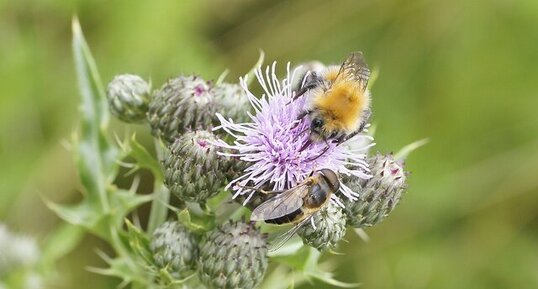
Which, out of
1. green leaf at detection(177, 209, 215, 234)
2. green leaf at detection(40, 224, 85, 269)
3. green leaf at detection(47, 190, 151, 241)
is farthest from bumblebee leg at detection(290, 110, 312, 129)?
green leaf at detection(40, 224, 85, 269)

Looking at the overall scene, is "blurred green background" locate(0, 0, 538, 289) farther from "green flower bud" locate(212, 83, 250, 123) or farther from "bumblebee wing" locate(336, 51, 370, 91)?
"bumblebee wing" locate(336, 51, 370, 91)

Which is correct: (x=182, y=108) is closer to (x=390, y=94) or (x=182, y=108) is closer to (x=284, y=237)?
(x=284, y=237)

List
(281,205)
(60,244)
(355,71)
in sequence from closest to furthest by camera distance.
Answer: (281,205), (355,71), (60,244)

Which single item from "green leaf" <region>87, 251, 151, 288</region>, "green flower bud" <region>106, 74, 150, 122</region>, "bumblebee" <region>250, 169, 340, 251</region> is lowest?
"bumblebee" <region>250, 169, 340, 251</region>

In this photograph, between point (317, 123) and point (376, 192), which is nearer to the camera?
point (317, 123)

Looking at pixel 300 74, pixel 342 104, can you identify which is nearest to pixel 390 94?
pixel 300 74

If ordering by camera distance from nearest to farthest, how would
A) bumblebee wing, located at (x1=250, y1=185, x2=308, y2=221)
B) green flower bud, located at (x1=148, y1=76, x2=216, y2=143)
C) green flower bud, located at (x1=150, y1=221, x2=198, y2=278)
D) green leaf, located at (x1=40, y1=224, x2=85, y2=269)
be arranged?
bumblebee wing, located at (x1=250, y1=185, x2=308, y2=221)
green flower bud, located at (x1=150, y1=221, x2=198, y2=278)
green flower bud, located at (x1=148, y1=76, x2=216, y2=143)
green leaf, located at (x1=40, y1=224, x2=85, y2=269)
